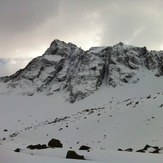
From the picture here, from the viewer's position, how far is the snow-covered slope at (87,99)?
31.8 metres

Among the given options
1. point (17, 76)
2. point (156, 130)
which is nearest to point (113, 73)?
point (17, 76)

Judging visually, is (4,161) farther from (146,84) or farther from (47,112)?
(146,84)

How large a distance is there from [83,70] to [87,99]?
12.2 metres

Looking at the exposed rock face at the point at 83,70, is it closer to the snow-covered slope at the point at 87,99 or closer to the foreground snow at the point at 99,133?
the snow-covered slope at the point at 87,99

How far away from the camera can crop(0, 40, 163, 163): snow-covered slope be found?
31.8m

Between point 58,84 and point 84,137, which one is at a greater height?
point 58,84

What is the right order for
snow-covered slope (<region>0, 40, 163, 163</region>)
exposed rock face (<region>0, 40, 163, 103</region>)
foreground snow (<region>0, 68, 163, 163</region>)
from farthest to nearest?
exposed rock face (<region>0, 40, 163, 103</region>) → snow-covered slope (<region>0, 40, 163, 163</region>) → foreground snow (<region>0, 68, 163, 163</region>)

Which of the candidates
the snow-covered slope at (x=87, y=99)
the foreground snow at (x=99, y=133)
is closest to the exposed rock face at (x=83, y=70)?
the snow-covered slope at (x=87, y=99)

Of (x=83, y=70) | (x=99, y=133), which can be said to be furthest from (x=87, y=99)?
(x=99, y=133)

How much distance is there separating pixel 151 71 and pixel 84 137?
46414 millimetres

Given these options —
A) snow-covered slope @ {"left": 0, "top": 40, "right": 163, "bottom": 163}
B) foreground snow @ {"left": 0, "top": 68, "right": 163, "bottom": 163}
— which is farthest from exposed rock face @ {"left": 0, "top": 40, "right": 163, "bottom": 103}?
foreground snow @ {"left": 0, "top": 68, "right": 163, "bottom": 163}

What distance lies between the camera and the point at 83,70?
78.1 meters

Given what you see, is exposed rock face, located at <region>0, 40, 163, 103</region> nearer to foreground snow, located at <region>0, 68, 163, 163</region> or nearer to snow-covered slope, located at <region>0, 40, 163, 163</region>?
snow-covered slope, located at <region>0, 40, 163, 163</region>

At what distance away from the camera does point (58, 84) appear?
79.6 metres
